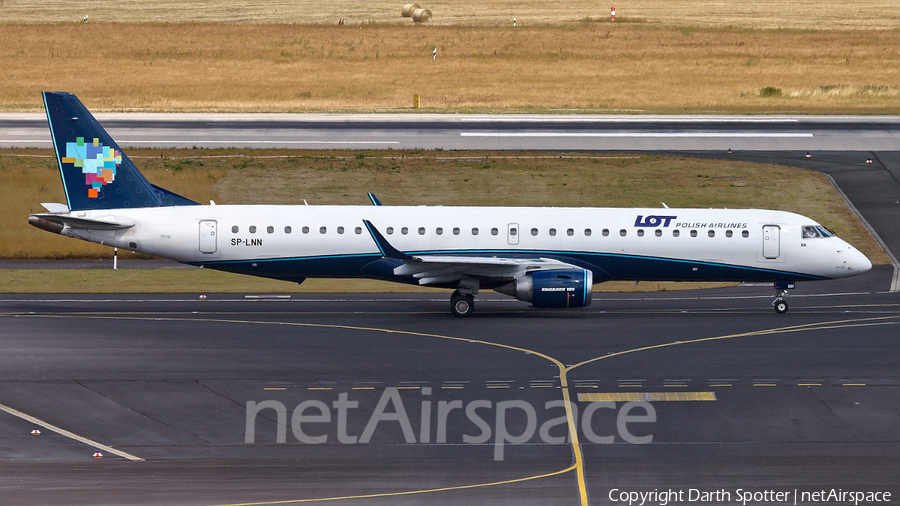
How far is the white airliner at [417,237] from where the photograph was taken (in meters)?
36.6

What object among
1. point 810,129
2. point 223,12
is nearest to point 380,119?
point 810,129

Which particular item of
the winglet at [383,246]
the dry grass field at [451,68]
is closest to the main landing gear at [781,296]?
the winglet at [383,246]

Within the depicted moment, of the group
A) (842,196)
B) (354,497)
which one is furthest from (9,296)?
(842,196)

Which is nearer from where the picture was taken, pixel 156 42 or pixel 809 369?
pixel 809 369

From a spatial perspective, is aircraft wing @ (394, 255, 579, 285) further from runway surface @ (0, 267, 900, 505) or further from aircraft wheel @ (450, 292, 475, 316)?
runway surface @ (0, 267, 900, 505)

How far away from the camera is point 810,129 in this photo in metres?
71.6

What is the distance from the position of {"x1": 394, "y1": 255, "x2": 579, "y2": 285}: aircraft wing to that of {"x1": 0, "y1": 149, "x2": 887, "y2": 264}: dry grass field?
19.7 m

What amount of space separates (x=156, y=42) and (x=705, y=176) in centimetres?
7323

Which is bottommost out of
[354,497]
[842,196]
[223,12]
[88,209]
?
[354,497]

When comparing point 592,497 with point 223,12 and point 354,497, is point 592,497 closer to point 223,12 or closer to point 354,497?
point 354,497

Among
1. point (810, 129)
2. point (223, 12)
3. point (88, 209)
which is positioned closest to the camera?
point (88, 209)

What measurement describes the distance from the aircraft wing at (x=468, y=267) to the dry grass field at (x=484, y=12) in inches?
3973

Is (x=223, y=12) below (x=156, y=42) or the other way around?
the other way around

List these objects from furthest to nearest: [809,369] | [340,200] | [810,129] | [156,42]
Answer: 1. [156,42]
2. [810,129]
3. [340,200]
4. [809,369]
